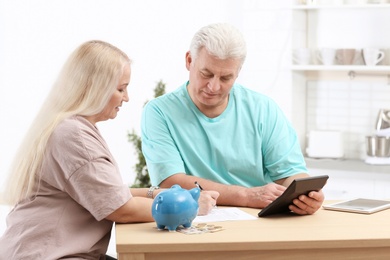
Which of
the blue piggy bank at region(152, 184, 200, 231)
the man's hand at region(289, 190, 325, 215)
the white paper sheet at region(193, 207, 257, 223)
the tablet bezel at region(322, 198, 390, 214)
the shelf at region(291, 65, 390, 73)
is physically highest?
the shelf at region(291, 65, 390, 73)

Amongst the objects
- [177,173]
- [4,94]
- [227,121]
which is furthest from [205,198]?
[4,94]

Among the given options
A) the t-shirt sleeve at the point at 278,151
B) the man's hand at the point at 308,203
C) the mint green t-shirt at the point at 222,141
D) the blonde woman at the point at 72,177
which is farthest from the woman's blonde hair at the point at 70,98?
the t-shirt sleeve at the point at 278,151

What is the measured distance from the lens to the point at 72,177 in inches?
96.0

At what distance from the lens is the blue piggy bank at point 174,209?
7.92 ft

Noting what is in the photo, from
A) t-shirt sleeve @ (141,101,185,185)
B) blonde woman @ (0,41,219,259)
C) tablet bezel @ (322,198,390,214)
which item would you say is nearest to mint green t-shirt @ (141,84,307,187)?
t-shirt sleeve @ (141,101,185,185)

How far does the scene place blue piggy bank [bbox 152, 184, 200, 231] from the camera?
7.92 ft

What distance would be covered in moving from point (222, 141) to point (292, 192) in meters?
0.64

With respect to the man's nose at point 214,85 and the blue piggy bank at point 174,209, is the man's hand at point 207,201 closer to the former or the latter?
the blue piggy bank at point 174,209

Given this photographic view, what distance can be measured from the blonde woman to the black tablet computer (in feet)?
1.42

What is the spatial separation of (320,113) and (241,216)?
9.88 feet

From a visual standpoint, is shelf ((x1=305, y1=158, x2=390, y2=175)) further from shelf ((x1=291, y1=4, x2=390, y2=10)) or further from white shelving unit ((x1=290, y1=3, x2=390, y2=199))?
shelf ((x1=291, y1=4, x2=390, y2=10))

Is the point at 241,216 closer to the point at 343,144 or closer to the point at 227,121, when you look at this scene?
the point at 227,121

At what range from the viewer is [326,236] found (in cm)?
243

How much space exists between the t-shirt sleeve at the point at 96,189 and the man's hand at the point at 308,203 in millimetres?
641
